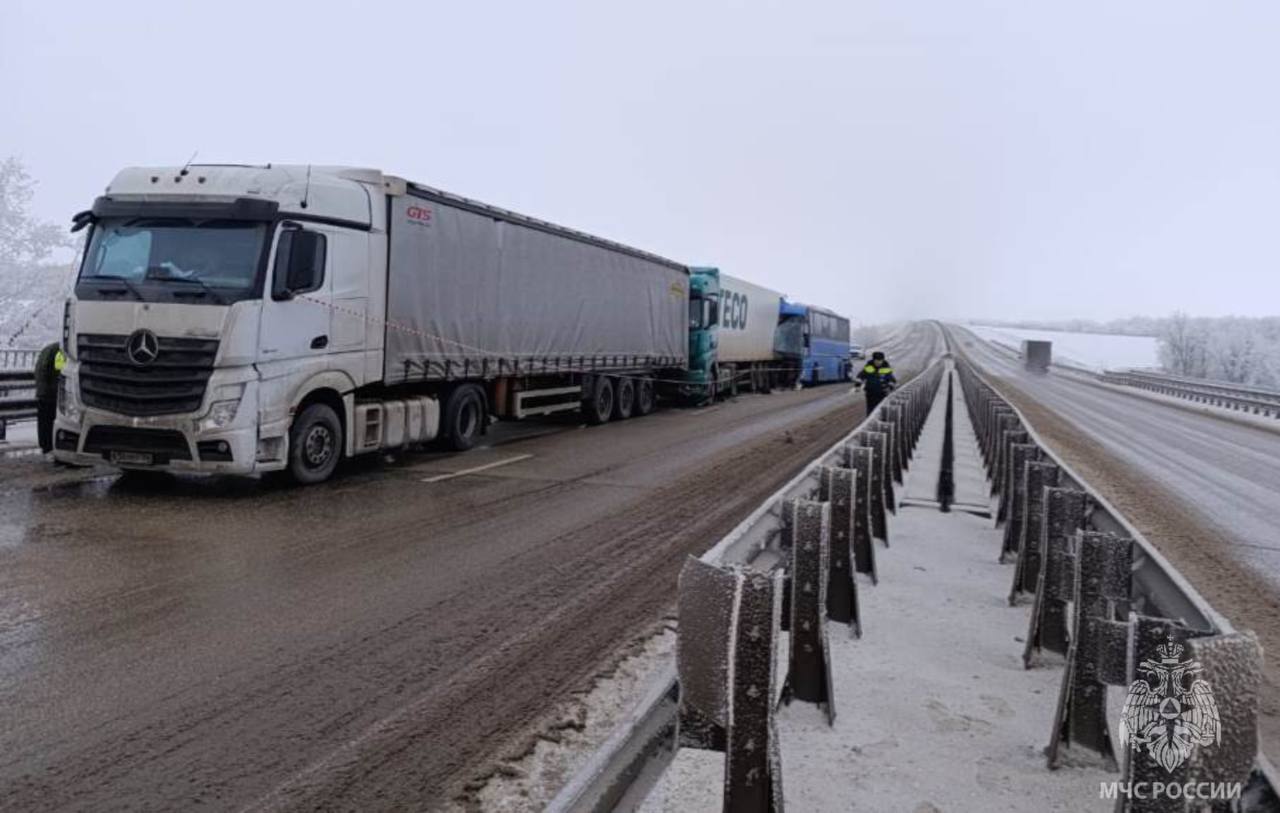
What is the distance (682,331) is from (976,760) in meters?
19.9

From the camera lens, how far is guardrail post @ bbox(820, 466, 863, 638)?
4633mm

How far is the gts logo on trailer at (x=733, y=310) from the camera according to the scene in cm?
2627

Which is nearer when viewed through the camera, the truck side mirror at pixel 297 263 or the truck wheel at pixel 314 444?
the truck side mirror at pixel 297 263

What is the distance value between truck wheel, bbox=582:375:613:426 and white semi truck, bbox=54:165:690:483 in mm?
4557

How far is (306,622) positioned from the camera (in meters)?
5.00

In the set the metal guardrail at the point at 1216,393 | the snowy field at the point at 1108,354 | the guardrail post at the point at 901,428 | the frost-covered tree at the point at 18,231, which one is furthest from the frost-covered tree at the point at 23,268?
the snowy field at the point at 1108,354

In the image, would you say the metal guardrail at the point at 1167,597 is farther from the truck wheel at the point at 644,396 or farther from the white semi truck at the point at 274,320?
the truck wheel at the point at 644,396

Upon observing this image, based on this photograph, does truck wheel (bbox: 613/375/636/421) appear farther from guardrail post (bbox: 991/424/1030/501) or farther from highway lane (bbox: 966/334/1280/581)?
guardrail post (bbox: 991/424/1030/501)

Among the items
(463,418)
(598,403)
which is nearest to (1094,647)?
(463,418)

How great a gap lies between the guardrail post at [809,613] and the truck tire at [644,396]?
1604 centimetres

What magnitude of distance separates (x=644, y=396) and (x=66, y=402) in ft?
43.2

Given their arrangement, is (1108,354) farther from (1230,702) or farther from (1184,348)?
(1230,702)

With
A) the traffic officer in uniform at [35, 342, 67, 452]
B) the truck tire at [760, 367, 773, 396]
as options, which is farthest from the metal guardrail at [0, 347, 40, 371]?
the truck tire at [760, 367, 773, 396]

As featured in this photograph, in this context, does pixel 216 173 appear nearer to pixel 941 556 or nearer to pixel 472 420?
pixel 472 420
